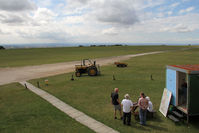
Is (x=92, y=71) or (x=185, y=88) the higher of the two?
(x=185, y=88)

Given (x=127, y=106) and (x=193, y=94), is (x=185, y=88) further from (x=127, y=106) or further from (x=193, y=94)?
(x=127, y=106)

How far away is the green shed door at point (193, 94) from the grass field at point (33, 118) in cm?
532

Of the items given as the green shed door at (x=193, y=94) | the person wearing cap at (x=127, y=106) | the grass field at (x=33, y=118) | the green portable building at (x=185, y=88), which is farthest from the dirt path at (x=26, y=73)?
the green shed door at (x=193, y=94)

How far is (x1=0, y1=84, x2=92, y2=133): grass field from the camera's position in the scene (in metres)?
8.05

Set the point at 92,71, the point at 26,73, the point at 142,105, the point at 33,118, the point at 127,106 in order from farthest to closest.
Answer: the point at 26,73 < the point at 92,71 < the point at 33,118 < the point at 142,105 < the point at 127,106

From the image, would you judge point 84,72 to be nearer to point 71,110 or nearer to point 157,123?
point 71,110

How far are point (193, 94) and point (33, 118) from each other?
9.06 m

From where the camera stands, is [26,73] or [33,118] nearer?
[33,118]

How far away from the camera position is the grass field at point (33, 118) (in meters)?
8.05

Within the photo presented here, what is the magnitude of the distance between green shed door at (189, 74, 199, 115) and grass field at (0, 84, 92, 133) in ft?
17.5

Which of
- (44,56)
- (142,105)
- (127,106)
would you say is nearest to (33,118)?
(127,106)

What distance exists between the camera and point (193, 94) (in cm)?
777

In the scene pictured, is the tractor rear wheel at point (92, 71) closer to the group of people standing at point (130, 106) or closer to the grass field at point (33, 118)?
the grass field at point (33, 118)

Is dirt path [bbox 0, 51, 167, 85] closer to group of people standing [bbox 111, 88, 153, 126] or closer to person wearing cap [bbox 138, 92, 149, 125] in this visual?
group of people standing [bbox 111, 88, 153, 126]
